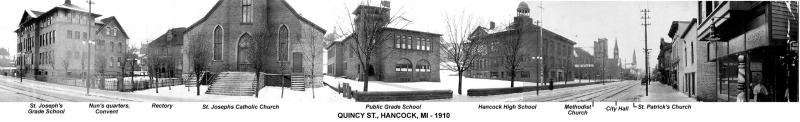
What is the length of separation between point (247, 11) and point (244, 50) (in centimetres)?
196

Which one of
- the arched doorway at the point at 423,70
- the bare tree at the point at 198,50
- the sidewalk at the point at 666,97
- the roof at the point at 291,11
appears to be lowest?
the sidewalk at the point at 666,97

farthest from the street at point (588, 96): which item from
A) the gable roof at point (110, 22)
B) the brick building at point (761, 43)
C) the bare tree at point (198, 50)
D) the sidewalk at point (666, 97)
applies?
the bare tree at point (198, 50)

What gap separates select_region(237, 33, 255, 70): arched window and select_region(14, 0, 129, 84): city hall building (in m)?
4.73

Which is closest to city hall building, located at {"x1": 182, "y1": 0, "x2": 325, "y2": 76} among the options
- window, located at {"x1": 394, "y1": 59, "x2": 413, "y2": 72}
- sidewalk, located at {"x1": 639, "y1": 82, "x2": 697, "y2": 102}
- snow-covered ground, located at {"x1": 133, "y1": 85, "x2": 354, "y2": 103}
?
snow-covered ground, located at {"x1": 133, "y1": 85, "x2": 354, "y2": 103}

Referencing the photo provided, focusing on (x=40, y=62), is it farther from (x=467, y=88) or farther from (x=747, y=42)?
(x=747, y=42)

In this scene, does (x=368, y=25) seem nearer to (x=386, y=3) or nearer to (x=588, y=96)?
(x=386, y=3)

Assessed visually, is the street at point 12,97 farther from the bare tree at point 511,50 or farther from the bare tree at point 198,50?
the bare tree at point 511,50

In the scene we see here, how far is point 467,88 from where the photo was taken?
16312 millimetres

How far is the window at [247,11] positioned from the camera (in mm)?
20156

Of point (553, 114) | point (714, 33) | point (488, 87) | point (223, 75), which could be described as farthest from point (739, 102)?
point (223, 75)

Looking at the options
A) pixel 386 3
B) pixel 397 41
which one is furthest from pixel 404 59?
pixel 386 3

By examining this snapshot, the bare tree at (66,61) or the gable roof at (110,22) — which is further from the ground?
the gable roof at (110,22)

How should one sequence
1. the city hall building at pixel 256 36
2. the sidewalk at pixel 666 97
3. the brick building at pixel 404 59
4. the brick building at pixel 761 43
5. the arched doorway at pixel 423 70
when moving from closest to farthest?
the brick building at pixel 761 43 → the sidewalk at pixel 666 97 → the city hall building at pixel 256 36 → the brick building at pixel 404 59 → the arched doorway at pixel 423 70

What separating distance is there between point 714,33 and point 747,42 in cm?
118
